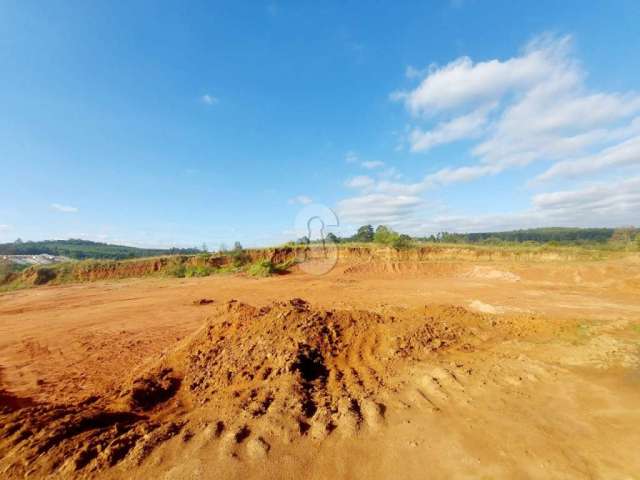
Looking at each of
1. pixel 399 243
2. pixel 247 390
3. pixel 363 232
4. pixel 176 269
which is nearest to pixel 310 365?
pixel 247 390

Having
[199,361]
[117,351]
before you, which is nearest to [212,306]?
[117,351]

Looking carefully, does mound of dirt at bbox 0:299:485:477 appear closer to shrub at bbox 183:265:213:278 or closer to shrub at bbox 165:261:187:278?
shrub at bbox 183:265:213:278

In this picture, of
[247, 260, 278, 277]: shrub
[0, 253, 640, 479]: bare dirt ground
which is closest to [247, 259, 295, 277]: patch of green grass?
[247, 260, 278, 277]: shrub

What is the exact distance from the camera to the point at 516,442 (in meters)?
3.30

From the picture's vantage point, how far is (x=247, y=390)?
4375 mm

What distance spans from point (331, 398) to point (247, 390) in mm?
1262

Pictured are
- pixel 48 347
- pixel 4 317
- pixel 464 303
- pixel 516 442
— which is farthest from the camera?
pixel 4 317

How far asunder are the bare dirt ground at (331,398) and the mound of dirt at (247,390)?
0.03 metres

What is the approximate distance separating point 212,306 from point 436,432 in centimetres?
1168

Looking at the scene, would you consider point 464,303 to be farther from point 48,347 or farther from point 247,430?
point 48,347

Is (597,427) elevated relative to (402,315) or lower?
lower

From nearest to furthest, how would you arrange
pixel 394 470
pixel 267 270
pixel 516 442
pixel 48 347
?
pixel 394 470 → pixel 516 442 → pixel 48 347 → pixel 267 270

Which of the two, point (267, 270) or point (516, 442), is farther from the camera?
point (267, 270)

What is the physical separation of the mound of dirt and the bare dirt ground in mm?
26
